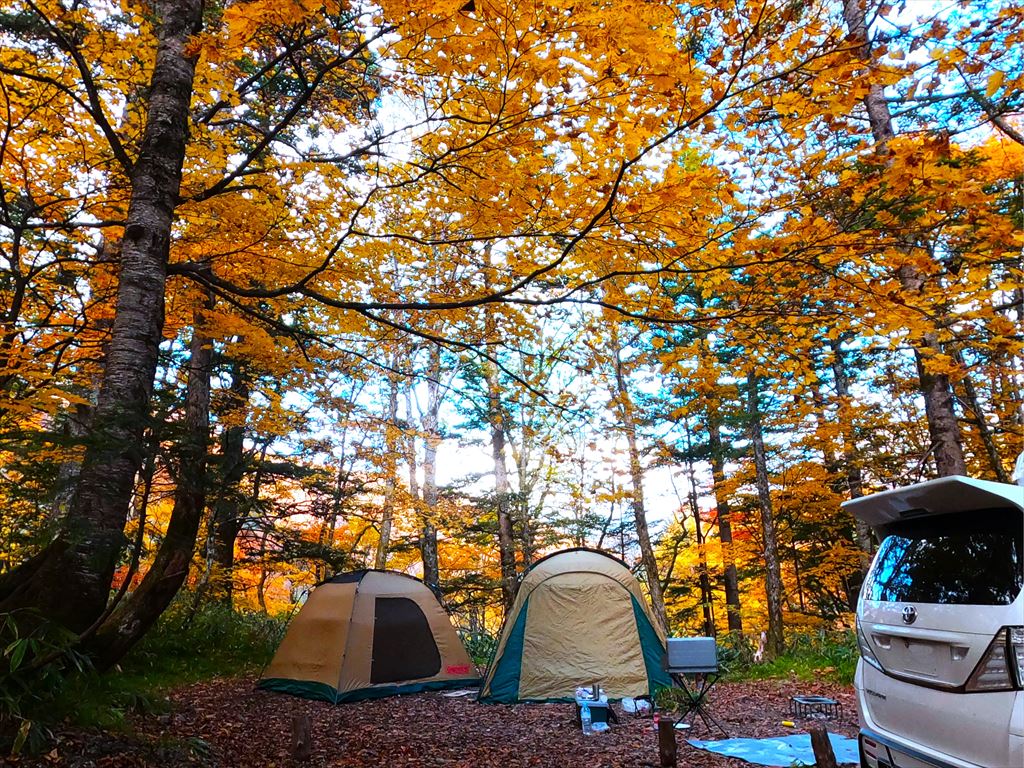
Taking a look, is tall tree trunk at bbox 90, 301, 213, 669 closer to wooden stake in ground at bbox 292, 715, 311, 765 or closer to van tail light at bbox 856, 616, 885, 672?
wooden stake in ground at bbox 292, 715, 311, 765

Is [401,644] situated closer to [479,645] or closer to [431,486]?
[479,645]

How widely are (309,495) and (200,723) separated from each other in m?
7.60

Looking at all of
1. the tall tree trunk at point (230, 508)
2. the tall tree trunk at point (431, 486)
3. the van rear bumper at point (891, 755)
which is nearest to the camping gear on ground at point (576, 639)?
the tall tree trunk at point (230, 508)

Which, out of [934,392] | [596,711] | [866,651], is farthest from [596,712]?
[934,392]

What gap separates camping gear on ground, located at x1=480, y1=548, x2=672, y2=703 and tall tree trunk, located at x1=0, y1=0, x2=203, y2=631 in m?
5.13

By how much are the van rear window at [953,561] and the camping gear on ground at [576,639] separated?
4.83 metres

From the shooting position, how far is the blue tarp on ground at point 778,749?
4391 mm

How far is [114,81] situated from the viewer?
5.64 m

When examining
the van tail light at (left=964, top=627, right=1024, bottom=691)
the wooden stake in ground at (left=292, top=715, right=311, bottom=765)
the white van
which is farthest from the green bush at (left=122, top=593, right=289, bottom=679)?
the van tail light at (left=964, top=627, right=1024, bottom=691)

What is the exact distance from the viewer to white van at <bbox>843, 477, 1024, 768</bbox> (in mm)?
2160

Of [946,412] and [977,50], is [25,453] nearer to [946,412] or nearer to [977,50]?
[977,50]

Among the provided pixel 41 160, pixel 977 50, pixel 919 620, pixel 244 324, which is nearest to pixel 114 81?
pixel 41 160

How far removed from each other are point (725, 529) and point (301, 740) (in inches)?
490

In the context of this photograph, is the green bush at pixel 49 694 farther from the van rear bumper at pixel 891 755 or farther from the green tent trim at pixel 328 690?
the van rear bumper at pixel 891 755
